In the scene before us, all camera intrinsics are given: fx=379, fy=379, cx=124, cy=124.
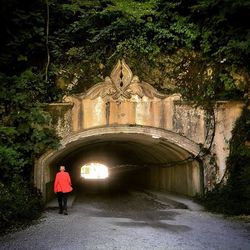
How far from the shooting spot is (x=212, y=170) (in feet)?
40.7

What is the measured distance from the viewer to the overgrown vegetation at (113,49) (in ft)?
38.9

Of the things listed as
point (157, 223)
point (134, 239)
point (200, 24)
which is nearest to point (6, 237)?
point (134, 239)

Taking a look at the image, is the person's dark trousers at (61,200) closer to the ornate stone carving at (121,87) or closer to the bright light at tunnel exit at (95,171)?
the ornate stone carving at (121,87)

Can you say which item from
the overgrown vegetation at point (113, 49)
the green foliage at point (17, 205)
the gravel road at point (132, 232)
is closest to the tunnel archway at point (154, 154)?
the overgrown vegetation at point (113, 49)

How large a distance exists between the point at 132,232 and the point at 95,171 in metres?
24.1

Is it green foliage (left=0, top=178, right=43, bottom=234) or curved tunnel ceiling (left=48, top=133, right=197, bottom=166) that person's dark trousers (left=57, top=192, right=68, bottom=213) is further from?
curved tunnel ceiling (left=48, top=133, right=197, bottom=166)

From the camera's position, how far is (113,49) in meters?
13.0

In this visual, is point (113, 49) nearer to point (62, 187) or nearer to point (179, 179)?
point (62, 187)

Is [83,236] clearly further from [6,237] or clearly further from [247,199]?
[247,199]

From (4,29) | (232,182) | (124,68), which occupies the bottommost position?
(232,182)

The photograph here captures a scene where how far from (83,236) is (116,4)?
302 inches

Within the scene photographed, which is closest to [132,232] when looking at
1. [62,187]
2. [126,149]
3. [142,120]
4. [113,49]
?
[62,187]

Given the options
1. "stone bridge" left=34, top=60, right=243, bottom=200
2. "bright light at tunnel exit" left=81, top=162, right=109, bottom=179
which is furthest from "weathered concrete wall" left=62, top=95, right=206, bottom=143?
"bright light at tunnel exit" left=81, top=162, right=109, bottom=179

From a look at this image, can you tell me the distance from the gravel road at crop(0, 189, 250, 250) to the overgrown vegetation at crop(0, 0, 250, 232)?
238cm
